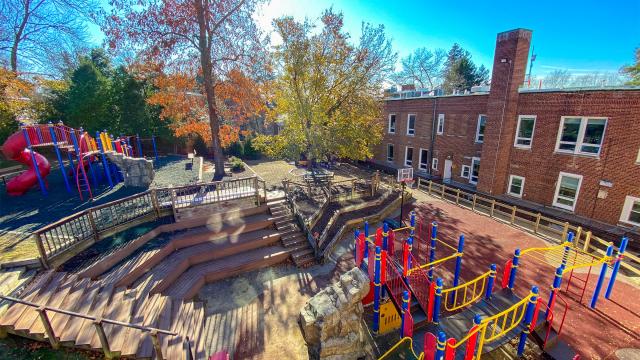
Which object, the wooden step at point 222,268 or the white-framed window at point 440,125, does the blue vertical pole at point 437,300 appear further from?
the white-framed window at point 440,125

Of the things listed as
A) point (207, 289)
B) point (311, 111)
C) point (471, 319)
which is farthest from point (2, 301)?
point (311, 111)

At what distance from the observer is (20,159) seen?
13.3 meters

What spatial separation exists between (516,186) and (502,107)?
18.4 ft

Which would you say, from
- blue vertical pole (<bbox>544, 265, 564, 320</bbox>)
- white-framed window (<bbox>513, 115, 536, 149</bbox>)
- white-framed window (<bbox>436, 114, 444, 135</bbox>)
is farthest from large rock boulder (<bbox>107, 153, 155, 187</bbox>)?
white-framed window (<bbox>513, 115, 536, 149</bbox>)

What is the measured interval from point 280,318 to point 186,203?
7.12m

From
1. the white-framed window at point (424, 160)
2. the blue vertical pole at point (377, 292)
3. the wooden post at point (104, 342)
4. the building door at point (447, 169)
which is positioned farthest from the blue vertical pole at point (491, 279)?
the white-framed window at point (424, 160)

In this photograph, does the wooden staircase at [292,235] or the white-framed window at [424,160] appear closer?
the wooden staircase at [292,235]

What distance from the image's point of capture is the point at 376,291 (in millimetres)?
7613

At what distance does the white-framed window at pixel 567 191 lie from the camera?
609 inches

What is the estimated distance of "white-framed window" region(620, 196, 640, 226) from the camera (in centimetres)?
1353

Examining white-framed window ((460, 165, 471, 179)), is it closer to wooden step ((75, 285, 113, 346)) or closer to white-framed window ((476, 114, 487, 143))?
white-framed window ((476, 114, 487, 143))

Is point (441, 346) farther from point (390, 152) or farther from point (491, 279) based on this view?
point (390, 152)

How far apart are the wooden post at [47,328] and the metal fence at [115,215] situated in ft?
9.96

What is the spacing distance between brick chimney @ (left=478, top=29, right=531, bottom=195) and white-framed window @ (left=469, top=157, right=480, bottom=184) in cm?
165
